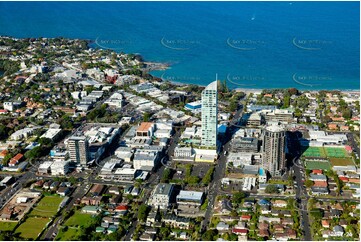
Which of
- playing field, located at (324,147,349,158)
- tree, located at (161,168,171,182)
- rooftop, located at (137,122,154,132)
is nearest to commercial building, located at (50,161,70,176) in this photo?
tree, located at (161,168,171,182)

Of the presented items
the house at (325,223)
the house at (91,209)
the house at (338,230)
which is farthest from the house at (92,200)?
the house at (338,230)

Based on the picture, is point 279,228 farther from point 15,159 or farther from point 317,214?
point 15,159

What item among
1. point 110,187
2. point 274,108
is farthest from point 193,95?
point 110,187

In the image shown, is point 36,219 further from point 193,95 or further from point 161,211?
point 193,95

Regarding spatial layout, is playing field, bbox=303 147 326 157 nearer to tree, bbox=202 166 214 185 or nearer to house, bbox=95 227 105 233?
tree, bbox=202 166 214 185

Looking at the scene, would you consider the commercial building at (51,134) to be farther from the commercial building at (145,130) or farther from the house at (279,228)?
the house at (279,228)

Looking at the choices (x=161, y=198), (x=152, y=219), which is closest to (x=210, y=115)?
(x=161, y=198)
